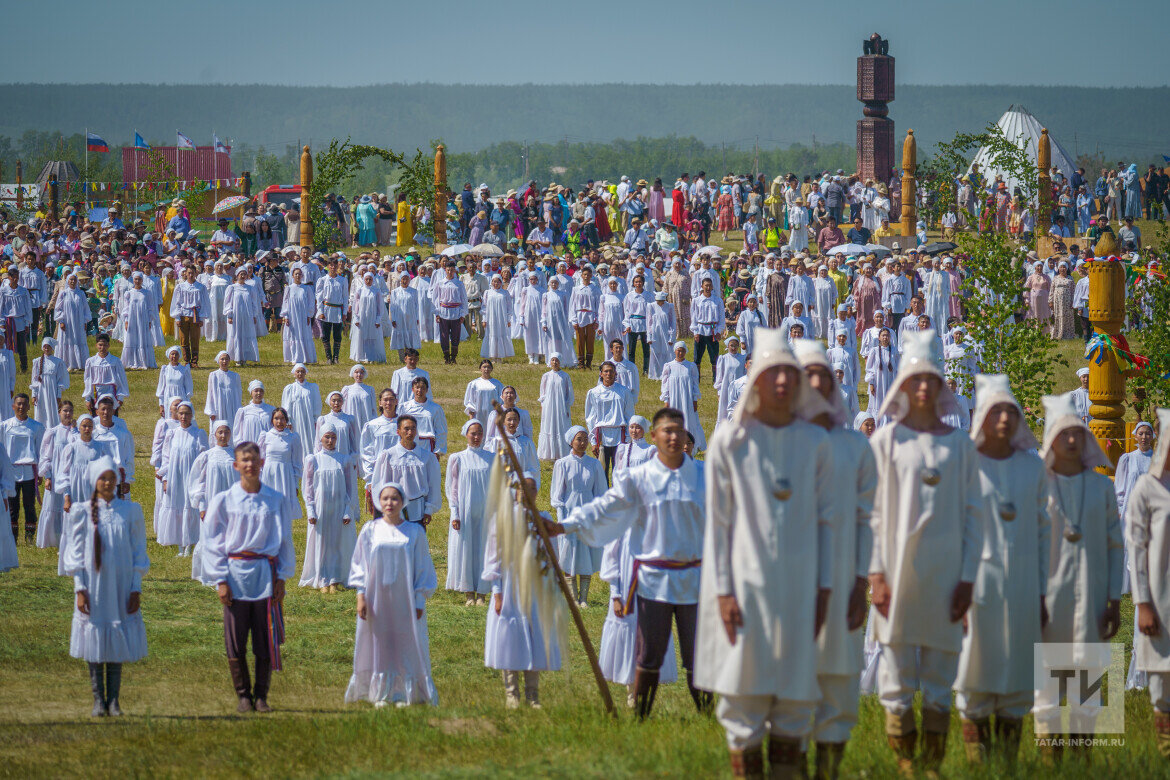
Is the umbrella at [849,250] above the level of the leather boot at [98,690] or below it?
above

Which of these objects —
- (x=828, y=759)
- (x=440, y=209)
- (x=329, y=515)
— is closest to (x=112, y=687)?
(x=329, y=515)

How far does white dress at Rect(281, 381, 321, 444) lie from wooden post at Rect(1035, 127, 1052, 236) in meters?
20.4

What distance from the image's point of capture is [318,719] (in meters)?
9.13

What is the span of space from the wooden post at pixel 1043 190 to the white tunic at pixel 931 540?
1099 inches

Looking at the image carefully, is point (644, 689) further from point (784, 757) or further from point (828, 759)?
point (784, 757)

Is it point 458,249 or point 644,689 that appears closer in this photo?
point 644,689

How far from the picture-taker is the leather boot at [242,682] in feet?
31.1

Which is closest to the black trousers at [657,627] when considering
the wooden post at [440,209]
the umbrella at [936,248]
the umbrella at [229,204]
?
the umbrella at [936,248]

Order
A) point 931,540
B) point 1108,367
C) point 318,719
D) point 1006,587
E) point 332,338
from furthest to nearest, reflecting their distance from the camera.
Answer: point 332,338
point 1108,367
point 318,719
point 1006,587
point 931,540

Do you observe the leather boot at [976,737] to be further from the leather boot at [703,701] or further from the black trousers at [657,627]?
the leather boot at [703,701]

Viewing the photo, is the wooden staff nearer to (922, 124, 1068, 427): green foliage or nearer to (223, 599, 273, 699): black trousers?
(223, 599, 273, 699): black trousers

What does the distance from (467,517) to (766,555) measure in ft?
25.1

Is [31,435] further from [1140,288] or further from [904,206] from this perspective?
[904,206]

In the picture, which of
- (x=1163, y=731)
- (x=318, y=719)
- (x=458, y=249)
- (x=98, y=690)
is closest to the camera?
(x=1163, y=731)
